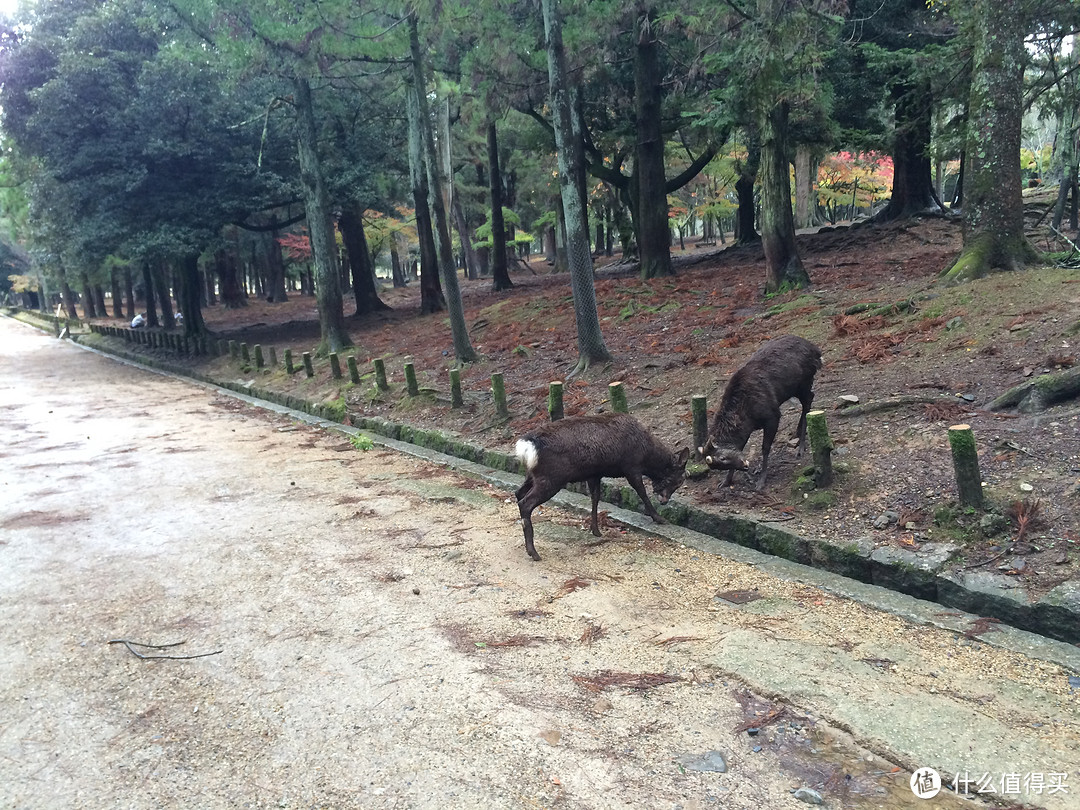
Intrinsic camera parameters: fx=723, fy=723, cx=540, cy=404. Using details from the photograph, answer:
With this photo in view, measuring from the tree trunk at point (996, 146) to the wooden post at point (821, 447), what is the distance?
5.16 metres

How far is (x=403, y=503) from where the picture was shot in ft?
25.4

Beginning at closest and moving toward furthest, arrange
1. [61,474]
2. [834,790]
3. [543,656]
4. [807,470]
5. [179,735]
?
[834,790]
[179,735]
[543,656]
[807,470]
[61,474]

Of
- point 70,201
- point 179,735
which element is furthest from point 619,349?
point 70,201

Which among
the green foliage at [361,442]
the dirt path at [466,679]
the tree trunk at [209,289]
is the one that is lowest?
the dirt path at [466,679]

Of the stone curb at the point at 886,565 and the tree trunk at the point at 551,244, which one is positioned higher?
the tree trunk at the point at 551,244

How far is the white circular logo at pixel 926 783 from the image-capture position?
9.86 feet

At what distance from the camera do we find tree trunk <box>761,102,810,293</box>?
1234 cm

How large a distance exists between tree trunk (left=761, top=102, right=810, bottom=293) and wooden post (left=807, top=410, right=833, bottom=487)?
Answer: 7594 millimetres

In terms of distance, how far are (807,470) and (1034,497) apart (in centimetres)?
168

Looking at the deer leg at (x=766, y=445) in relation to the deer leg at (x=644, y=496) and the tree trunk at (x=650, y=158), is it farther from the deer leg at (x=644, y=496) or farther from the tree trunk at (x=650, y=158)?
the tree trunk at (x=650, y=158)

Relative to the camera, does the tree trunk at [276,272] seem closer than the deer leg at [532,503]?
No

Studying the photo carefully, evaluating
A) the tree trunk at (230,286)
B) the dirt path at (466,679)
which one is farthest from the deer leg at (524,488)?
the tree trunk at (230,286)

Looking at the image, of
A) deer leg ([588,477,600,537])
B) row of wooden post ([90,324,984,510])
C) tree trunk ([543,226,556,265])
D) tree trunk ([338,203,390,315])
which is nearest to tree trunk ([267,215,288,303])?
tree trunk ([338,203,390,315])

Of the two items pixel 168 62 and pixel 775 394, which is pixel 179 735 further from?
pixel 168 62
